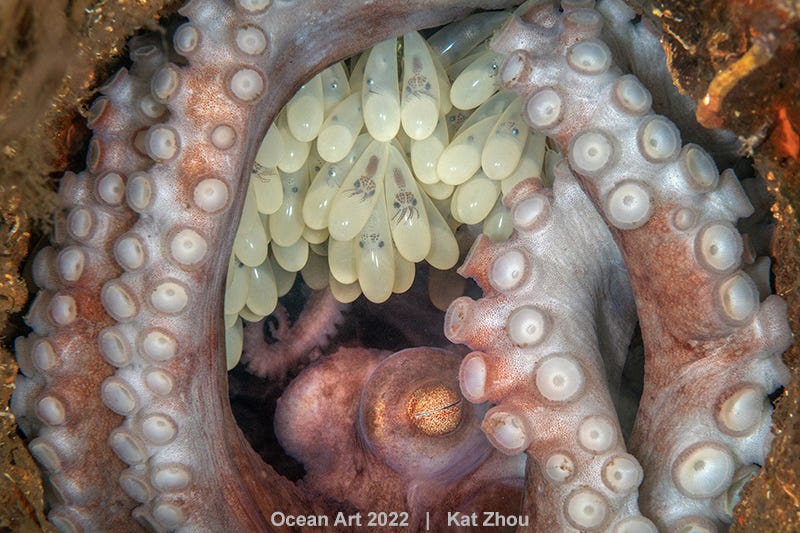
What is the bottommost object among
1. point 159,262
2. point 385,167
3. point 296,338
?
point 296,338

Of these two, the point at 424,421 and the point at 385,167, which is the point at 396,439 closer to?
the point at 424,421

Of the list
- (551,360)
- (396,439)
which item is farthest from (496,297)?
(396,439)

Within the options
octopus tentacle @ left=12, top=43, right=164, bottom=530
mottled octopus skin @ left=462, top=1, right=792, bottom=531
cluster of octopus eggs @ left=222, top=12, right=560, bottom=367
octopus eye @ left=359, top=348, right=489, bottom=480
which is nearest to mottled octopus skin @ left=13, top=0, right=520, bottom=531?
octopus tentacle @ left=12, top=43, right=164, bottom=530

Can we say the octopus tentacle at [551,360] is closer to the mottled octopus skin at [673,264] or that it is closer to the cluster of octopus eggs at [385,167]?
the mottled octopus skin at [673,264]

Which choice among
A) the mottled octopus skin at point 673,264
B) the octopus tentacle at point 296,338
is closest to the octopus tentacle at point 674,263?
the mottled octopus skin at point 673,264

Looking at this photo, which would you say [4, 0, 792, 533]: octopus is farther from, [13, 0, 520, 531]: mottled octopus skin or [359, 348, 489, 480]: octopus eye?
[359, 348, 489, 480]: octopus eye

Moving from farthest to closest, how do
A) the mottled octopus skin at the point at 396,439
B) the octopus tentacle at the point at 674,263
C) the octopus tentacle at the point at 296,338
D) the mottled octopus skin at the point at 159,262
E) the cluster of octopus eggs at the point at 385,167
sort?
the octopus tentacle at the point at 296,338, the mottled octopus skin at the point at 396,439, the cluster of octopus eggs at the point at 385,167, the mottled octopus skin at the point at 159,262, the octopus tentacle at the point at 674,263

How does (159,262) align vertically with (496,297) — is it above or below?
below
